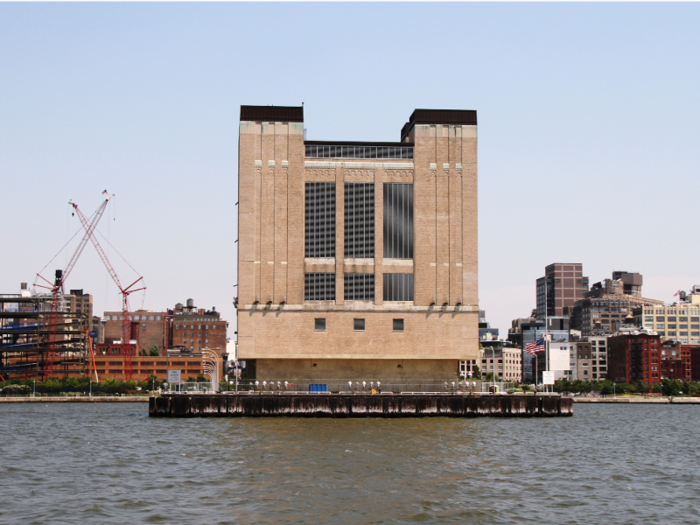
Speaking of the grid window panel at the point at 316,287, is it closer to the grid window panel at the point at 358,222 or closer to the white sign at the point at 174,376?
the grid window panel at the point at 358,222

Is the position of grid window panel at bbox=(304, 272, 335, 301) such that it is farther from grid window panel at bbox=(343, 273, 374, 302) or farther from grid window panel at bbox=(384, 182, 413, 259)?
grid window panel at bbox=(384, 182, 413, 259)

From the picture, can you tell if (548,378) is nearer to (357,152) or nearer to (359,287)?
(359,287)

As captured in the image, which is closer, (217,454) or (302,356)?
(217,454)

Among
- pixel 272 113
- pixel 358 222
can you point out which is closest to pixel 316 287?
pixel 358 222

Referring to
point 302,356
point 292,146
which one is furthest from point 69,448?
point 292,146

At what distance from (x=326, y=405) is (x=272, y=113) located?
38.3 meters

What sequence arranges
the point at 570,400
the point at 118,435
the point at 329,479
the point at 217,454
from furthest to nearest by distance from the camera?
the point at 570,400, the point at 118,435, the point at 217,454, the point at 329,479

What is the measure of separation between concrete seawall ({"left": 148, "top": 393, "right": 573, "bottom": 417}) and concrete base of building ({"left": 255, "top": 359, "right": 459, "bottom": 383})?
845 cm

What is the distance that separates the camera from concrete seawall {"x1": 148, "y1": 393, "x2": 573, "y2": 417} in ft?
354

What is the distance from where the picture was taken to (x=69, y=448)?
7169 cm

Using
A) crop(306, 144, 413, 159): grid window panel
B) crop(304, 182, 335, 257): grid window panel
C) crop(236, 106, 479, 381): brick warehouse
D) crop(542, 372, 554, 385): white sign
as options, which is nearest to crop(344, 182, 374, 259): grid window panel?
crop(236, 106, 479, 381): brick warehouse

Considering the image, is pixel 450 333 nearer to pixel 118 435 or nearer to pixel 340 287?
pixel 340 287

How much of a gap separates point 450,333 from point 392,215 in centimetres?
1691

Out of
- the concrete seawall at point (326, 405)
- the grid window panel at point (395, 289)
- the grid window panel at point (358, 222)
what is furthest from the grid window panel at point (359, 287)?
the concrete seawall at point (326, 405)
